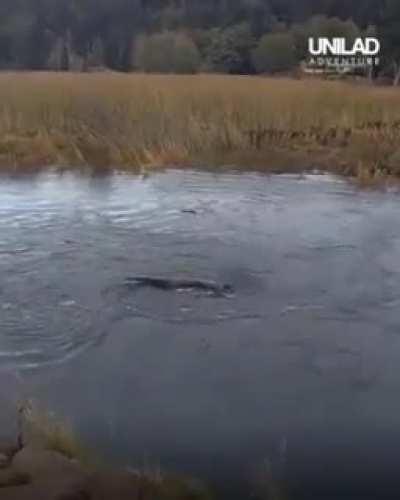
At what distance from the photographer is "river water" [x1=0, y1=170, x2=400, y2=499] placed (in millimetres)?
4246

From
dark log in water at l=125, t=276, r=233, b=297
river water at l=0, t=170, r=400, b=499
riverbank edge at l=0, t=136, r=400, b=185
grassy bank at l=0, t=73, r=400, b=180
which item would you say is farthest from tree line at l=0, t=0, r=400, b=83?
dark log in water at l=125, t=276, r=233, b=297

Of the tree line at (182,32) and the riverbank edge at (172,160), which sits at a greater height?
the tree line at (182,32)

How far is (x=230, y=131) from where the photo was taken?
13.4 metres

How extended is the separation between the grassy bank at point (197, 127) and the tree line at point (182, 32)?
1045 centimetres

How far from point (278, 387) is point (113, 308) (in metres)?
1.61

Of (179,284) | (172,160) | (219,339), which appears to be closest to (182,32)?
(172,160)

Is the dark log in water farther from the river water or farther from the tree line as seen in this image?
the tree line

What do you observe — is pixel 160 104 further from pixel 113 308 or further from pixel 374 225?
pixel 113 308

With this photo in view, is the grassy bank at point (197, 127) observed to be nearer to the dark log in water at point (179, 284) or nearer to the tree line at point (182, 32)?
the dark log in water at point (179, 284)

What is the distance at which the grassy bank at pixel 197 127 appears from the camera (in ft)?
43.0

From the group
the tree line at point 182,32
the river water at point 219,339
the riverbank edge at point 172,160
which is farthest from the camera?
the tree line at point 182,32

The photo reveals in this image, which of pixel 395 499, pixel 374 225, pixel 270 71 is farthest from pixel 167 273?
pixel 270 71

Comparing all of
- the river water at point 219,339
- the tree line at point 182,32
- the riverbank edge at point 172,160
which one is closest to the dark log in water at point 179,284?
the river water at point 219,339

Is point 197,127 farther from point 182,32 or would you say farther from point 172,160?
point 182,32
